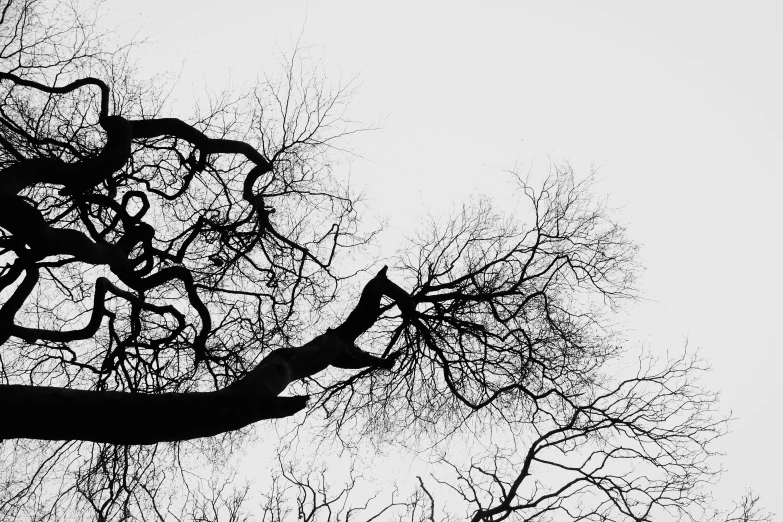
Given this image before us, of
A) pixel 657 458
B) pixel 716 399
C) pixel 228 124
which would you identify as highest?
pixel 228 124

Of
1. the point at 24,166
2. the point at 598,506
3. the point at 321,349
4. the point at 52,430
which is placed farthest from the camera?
the point at 598,506

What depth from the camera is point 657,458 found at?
787 centimetres

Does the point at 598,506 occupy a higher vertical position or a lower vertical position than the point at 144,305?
lower

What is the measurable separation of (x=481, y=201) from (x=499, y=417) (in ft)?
10.5

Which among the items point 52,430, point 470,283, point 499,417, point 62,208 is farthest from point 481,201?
point 52,430

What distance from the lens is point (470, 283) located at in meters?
8.56

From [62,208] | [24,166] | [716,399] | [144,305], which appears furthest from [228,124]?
[716,399]

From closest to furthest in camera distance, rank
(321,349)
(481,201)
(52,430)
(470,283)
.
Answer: (52,430)
(321,349)
(470,283)
(481,201)

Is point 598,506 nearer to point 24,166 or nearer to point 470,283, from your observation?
point 470,283

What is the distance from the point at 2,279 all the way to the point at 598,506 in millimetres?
7035

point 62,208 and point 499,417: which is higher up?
point 62,208

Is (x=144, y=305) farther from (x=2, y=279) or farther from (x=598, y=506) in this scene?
(x=598, y=506)

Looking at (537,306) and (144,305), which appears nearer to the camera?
(144,305)

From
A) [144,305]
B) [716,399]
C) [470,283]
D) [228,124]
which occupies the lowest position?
[716,399]
